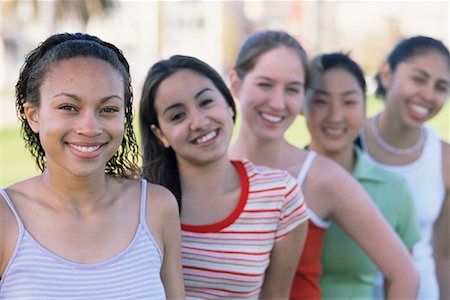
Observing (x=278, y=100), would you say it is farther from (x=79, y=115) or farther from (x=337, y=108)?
(x=79, y=115)

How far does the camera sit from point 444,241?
3.98 meters

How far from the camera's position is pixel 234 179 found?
2854 millimetres

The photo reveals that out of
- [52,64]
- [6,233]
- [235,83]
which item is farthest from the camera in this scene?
[235,83]

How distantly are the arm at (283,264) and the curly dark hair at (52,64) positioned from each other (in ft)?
2.31

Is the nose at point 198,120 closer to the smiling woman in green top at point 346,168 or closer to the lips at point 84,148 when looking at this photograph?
the lips at point 84,148

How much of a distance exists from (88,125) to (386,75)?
2.48 metres

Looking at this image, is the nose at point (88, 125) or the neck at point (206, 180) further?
the neck at point (206, 180)

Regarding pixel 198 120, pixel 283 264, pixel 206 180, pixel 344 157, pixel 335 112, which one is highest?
pixel 335 112

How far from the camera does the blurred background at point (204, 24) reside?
33.3m

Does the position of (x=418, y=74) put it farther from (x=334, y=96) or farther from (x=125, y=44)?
(x=125, y=44)

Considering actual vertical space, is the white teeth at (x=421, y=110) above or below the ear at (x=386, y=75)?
below

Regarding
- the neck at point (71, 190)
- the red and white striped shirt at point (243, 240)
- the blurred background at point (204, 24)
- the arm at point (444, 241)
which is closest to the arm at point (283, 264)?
the red and white striped shirt at point (243, 240)

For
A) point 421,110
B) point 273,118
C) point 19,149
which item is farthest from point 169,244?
point 19,149

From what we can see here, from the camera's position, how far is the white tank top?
369cm
